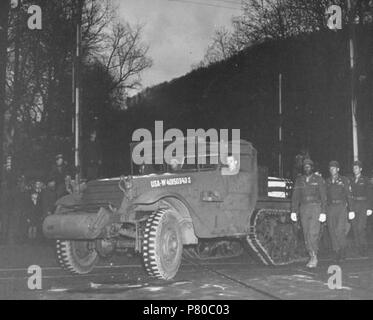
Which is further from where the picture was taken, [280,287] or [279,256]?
[279,256]

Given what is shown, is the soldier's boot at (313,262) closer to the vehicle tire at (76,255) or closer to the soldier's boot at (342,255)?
the soldier's boot at (342,255)

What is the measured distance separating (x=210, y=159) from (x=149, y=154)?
4.05 ft

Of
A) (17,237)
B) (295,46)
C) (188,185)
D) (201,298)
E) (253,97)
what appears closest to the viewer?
(201,298)

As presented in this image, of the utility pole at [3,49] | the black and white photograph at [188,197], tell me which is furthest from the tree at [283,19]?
the utility pole at [3,49]

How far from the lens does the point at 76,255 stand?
1016 cm

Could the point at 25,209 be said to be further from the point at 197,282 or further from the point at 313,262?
the point at 197,282

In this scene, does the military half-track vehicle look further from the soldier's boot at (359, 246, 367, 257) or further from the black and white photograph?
the soldier's boot at (359, 246, 367, 257)

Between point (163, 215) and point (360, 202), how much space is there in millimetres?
5604

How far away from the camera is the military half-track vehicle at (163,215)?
9016 millimetres

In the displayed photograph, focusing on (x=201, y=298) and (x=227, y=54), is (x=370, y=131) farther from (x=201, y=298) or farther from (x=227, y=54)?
(x=227, y=54)

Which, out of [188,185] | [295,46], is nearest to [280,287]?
[188,185]

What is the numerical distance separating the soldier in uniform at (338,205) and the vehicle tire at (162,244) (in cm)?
388

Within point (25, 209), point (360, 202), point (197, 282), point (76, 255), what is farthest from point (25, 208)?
point (197, 282)

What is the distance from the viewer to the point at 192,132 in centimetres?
1075
